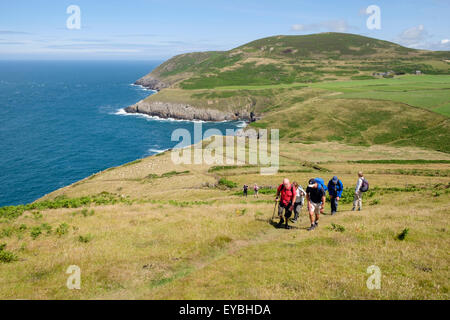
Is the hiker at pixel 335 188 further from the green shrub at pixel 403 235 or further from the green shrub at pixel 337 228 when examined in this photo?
the green shrub at pixel 403 235

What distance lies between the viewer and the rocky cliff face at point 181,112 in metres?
177

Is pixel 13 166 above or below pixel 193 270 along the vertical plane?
below

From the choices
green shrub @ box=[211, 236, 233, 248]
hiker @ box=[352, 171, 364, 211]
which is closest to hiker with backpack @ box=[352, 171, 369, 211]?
hiker @ box=[352, 171, 364, 211]

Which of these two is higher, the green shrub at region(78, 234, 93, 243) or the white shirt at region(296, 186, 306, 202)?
the white shirt at region(296, 186, 306, 202)

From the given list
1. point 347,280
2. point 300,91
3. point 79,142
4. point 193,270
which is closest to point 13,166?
point 79,142


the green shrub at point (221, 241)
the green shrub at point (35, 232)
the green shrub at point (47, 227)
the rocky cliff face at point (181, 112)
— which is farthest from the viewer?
the rocky cliff face at point (181, 112)

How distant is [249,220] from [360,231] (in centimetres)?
720

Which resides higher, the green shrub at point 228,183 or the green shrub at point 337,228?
the green shrub at point 337,228

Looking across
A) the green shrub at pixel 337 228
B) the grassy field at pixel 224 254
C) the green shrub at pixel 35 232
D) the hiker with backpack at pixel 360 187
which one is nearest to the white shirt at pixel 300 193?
the grassy field at pixel 224 254

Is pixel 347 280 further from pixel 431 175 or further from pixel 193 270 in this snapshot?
pixel 431 175

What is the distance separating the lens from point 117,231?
19172 millimetres

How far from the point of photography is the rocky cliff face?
6964 inches

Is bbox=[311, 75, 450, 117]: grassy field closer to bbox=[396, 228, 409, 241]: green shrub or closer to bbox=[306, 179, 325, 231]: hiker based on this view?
bbox=[396, 228, 409, 241]: green shrub

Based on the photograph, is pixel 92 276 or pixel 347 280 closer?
pixel 347 280
